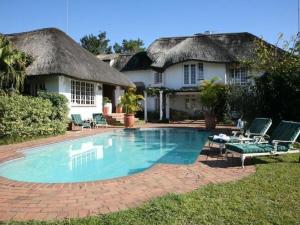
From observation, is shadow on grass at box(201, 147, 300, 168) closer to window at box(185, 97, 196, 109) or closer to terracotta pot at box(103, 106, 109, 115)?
terracotta pot at box(103, 106, 109, 115)

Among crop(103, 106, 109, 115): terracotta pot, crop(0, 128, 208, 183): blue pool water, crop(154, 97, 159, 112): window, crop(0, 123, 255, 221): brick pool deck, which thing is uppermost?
crop(154, 97, 159, 112): window

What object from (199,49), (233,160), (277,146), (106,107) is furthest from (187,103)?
(277,146)

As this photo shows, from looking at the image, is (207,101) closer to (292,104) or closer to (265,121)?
(292,104)

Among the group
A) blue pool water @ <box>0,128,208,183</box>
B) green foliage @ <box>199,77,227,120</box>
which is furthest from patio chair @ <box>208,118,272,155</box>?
green foliage @ <box>199,77,227,120</box>

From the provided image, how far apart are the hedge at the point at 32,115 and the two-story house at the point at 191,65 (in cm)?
1319

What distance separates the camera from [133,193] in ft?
19.2

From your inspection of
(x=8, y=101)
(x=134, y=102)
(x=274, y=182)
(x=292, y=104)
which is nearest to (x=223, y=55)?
(x=134, y=102)

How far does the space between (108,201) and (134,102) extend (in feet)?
54.8

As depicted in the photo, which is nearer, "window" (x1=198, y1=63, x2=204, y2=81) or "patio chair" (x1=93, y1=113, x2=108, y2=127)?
"patio chair" (x1=93, y1=113, x2=108, y2=127)

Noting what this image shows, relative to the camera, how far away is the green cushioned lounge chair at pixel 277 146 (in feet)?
26.9

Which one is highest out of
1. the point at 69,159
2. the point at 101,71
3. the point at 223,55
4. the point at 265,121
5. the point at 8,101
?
the point at 223,55

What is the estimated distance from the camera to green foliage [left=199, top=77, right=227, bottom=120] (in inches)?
848

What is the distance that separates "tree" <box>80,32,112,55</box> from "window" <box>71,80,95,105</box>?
4961cm

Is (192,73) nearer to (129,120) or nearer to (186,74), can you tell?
(186,74)
